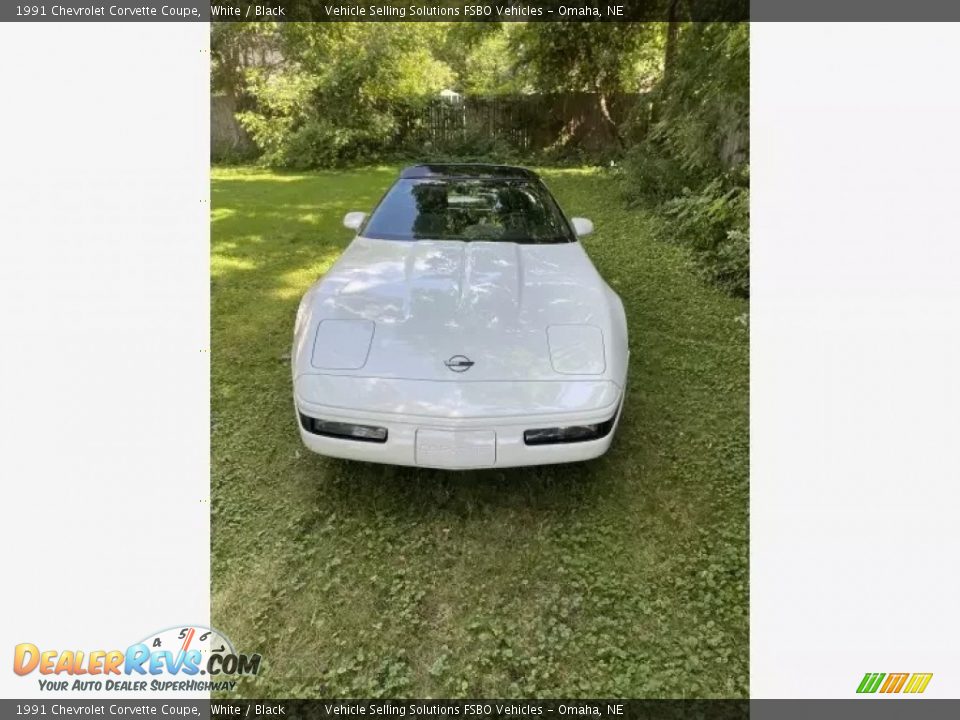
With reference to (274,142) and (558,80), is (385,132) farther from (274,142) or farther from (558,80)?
(558,80)

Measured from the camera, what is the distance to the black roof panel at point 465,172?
382 cm

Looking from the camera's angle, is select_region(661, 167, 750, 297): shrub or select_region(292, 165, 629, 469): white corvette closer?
select_region(292, 165, 629, 469): white corvette

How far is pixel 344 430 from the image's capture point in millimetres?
2189

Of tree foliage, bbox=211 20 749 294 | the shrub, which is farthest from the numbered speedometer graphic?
tree foliage, bbox=211 20 749 294

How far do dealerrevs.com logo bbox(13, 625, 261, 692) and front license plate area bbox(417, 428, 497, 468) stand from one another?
0.95m

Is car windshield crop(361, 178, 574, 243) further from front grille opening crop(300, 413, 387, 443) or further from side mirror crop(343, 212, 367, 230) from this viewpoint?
front grille opening crop(300, 413, 387, 443)

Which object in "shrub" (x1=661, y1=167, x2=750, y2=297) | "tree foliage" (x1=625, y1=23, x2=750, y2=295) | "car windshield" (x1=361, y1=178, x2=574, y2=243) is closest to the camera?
"car windshield" (x1=361, y1=178, x2=574, y2=243)

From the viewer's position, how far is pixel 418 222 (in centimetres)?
333

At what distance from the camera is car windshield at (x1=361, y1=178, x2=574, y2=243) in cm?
326

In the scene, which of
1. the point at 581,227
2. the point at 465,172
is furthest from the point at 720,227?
the point at 465,172

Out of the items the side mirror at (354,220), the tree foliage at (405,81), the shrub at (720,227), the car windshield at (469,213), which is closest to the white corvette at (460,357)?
the car windshield at (469,213)

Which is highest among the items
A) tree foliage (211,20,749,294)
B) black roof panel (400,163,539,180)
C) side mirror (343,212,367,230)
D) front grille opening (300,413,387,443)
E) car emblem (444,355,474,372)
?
tree foliage (211,20,749,294)
